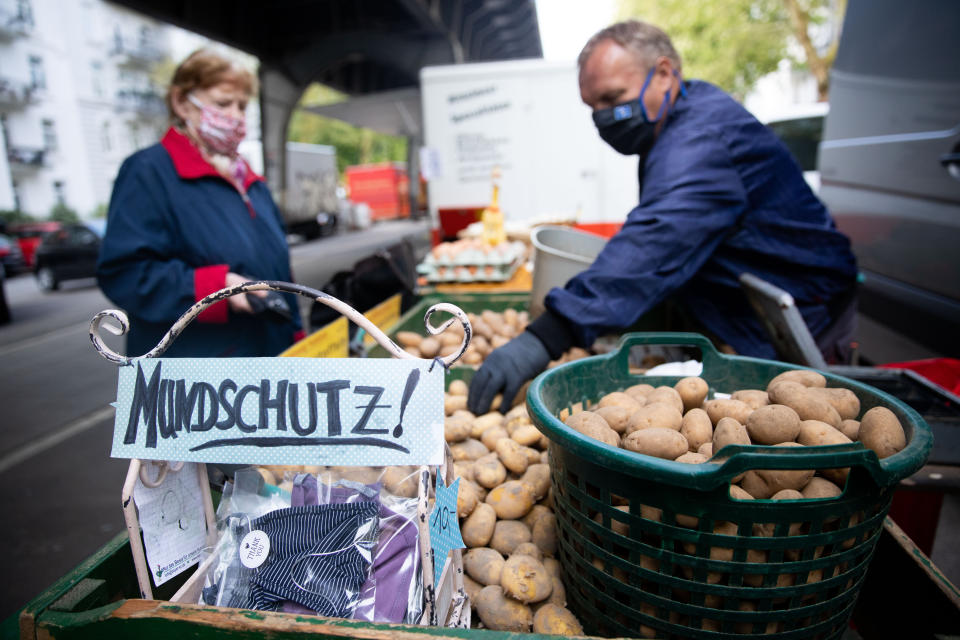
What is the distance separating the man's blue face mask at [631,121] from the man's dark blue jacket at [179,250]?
1554 millimetres

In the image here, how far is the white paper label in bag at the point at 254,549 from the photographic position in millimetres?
999

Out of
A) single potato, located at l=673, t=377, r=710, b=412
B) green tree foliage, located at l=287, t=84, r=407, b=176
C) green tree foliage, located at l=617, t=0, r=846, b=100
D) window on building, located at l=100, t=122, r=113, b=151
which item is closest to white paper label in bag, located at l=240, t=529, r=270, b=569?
single potato, located at l=673, t=377, r=710, b=412

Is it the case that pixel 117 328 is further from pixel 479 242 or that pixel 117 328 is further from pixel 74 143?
pixel 74 143

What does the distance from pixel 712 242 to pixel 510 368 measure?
82cm

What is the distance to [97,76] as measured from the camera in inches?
1086

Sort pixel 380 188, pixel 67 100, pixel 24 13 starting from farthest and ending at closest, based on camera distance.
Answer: pixel 380 188
pixel 67 100
pixel 24 13

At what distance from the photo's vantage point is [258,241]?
2.57 m

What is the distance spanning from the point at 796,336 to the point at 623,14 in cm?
2262

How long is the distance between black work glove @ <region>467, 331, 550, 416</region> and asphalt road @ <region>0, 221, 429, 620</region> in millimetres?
2504

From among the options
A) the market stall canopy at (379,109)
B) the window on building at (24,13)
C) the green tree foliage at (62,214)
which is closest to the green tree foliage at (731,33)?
the market stall canopy at (379,109)

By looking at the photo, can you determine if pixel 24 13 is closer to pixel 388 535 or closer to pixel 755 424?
pixel 388 535

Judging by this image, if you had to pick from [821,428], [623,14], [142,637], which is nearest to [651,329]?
[821,428]

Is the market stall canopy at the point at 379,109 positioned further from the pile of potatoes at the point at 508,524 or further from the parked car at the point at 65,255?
the pile of potatoes at the point at 508,524

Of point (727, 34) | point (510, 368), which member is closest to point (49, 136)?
point (727, 34)
